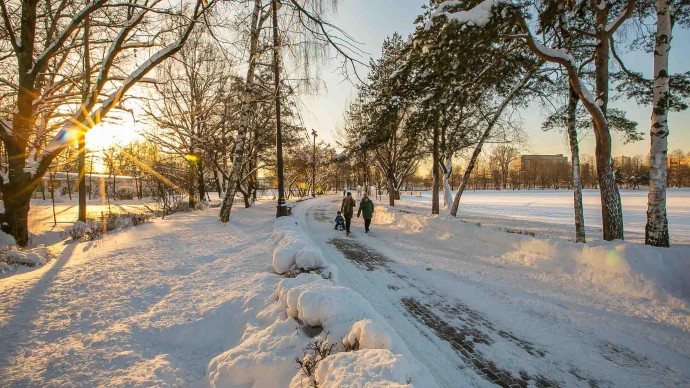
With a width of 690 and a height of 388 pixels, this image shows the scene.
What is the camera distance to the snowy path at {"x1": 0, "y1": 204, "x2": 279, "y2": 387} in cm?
253

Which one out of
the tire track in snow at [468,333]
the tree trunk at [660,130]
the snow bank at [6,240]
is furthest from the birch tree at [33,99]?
the tree trunk at [660,130]

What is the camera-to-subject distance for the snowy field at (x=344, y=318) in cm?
251

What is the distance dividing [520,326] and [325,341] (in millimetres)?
3286

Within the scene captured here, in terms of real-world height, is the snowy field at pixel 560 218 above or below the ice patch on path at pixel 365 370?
below

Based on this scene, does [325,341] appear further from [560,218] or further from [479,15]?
[560,218]

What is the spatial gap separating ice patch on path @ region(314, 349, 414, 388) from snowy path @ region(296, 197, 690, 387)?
1404 millimetres

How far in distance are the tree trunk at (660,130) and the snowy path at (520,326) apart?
2403 mm

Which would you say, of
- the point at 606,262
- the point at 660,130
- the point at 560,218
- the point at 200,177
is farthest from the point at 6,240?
the point at 560,218

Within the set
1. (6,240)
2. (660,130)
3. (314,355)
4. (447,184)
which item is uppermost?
(660,130)

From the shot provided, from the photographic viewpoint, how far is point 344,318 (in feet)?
9.25

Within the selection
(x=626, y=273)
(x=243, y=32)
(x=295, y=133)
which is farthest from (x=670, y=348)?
(x=295, y=133)

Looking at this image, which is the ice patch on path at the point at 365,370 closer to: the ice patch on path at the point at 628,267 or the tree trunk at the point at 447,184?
the ice patch on path at the point at 628,267

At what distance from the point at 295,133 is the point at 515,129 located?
15141 millimetres

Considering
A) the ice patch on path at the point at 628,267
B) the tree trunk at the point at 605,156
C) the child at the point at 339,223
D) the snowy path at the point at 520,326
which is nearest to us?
the snowy path at the point at 520,326
